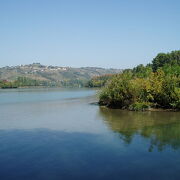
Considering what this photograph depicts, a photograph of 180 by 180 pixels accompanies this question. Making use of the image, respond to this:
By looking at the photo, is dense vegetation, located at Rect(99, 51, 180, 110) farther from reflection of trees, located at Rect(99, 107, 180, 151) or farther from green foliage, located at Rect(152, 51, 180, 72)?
green foliage, located at Rect(152, 51, 180, 72)

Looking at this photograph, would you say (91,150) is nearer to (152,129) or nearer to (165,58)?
(152,129)

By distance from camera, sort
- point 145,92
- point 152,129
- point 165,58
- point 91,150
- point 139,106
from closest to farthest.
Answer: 1. point 91,150
2. point 152,129
3. point 139,106
4. point 145,92
5. point 165,58

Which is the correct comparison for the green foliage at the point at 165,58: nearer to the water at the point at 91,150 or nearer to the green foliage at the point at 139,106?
the green foliage at the point at 139,106

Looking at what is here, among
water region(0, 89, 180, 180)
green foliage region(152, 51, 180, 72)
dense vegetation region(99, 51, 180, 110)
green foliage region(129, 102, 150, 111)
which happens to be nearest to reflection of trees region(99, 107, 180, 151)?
water region(0, 89, 180, 180)

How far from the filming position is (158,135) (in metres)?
27.0

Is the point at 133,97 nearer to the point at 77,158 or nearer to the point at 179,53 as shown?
the point at 77,158

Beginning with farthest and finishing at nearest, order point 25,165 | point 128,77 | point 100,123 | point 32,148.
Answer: point 128,77
point 100,123
point 32,148
point 25,165

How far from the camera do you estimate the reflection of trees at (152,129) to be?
24641 mm

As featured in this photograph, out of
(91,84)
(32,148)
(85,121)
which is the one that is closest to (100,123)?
(85,121)

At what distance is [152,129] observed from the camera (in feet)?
99.2

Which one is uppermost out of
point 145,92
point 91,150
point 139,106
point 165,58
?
point 165,58

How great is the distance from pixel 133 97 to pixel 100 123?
1477 cm

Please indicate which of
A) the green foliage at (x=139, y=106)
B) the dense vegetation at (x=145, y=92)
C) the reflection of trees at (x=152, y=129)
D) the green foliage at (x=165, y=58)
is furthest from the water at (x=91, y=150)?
the green foliage at (x=165, y=58)

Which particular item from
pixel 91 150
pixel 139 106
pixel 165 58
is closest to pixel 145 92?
pixel 139 106
